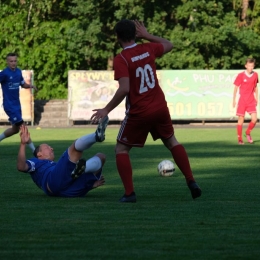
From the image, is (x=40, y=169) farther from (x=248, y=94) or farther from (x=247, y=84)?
(x=248, y=94)

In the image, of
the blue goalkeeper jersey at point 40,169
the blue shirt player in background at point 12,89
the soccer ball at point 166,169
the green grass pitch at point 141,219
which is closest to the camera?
the green grass pitch at point 141,219

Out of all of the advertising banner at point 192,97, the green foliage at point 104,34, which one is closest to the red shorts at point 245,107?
the advertising banner at point 192,97

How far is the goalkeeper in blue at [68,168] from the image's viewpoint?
9672 millimetres

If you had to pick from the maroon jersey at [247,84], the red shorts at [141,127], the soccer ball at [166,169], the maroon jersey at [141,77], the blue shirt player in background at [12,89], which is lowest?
the maroon jersey at [247,84]

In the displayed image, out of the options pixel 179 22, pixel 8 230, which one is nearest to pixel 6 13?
pixel 179 22

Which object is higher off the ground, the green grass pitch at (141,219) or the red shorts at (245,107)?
the green grass pitch at (141,219)

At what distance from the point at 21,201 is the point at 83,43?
1127 inches

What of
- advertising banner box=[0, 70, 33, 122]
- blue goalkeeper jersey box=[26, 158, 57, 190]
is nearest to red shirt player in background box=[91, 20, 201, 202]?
blue goalkeeper jersey box=[26, 158, 57, 190]

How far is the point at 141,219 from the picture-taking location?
331 inches

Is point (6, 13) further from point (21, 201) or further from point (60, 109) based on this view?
point (21, 201)

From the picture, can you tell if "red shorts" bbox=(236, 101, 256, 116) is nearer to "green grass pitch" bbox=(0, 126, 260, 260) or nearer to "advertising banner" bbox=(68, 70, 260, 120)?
"green grass pitch" bbox=(0, 126, 260, 260)

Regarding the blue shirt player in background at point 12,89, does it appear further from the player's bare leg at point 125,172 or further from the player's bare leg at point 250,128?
the player's bare leg at point 125,172

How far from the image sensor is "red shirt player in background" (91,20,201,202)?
969cm

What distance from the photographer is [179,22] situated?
130ft
